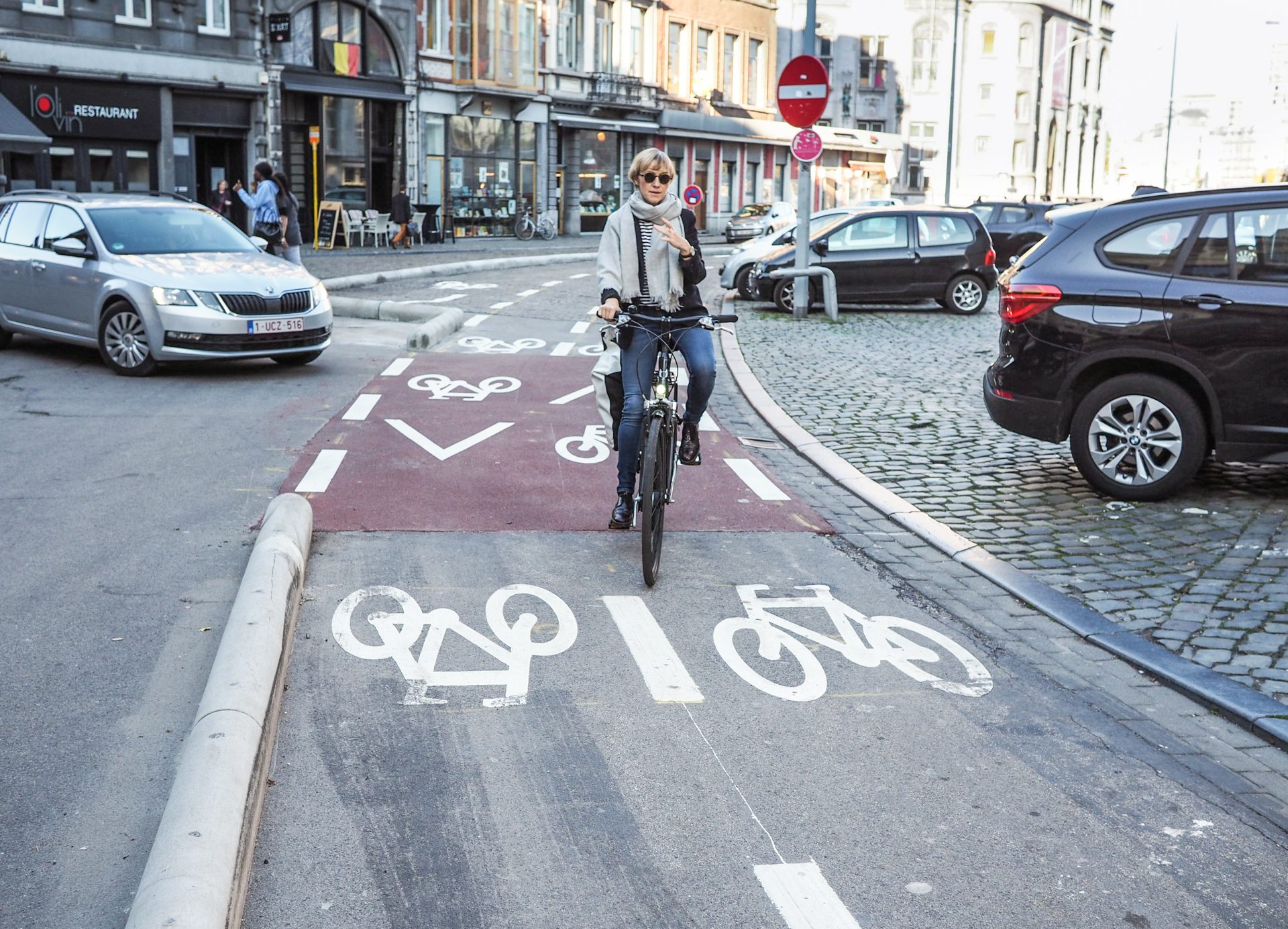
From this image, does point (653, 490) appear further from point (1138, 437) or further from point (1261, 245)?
point (1261, 245)

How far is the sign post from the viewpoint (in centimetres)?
1748

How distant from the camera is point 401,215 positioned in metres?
36.3

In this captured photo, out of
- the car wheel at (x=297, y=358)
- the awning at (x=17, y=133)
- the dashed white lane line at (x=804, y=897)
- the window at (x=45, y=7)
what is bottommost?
the dashed white lane line at (x=804, y=897)

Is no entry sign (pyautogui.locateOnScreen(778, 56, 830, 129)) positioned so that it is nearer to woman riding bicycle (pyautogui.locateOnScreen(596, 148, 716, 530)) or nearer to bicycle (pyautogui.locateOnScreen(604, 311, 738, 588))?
woman riding bicycle (pyautogui.locateOnScreen(596, 148, 716, 530))

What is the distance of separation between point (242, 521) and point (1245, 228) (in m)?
5.68

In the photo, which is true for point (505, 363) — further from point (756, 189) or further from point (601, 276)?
point (756, 189)

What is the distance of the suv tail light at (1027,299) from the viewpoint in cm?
820

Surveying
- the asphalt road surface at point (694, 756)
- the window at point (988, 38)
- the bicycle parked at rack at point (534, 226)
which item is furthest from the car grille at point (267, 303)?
the window at point (988, 38)

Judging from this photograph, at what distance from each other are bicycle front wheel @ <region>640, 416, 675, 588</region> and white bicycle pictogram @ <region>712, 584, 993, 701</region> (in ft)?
1.41

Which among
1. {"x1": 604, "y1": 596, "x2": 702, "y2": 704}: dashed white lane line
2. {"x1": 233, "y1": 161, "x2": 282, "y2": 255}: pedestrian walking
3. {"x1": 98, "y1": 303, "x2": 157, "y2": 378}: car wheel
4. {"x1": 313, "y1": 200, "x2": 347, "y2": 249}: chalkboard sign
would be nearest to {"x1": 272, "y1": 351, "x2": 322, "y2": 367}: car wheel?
{"x1": 98, "y1": 303, "x2": 157, "y2": 378}: car wheel

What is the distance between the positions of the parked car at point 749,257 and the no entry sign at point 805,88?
3555mm

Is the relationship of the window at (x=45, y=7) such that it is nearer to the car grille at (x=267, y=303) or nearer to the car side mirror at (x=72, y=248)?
the car side mirror at (x=72, y=248)

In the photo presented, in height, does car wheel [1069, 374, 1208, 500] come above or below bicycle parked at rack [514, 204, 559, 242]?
below

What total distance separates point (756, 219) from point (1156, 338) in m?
40.0
